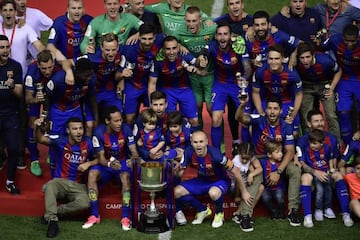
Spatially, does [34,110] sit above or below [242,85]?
below

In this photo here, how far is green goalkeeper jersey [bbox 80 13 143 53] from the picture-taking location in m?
9.96

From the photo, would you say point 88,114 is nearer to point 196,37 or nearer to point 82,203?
point 82,203

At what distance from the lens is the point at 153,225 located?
916 centimetres

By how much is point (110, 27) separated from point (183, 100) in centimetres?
125

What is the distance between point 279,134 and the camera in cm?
973

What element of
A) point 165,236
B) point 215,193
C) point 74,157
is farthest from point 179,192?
point 74,157

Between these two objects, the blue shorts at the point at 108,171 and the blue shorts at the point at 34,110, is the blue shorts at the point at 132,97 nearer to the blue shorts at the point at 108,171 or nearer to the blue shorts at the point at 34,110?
the blue shorts at the point at 108,171

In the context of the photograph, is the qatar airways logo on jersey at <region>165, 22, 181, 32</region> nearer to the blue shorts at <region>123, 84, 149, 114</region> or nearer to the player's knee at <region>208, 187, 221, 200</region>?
the blue shorts at <region>123, 84, 149, 114</region>

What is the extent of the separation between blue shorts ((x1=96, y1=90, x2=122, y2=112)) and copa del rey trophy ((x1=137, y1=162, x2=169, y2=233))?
1312 millimetres

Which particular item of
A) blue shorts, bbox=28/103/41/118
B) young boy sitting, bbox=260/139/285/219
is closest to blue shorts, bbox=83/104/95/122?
blue shorts, bbox=28/103/41/118

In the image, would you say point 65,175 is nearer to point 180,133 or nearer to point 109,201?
point 109,201

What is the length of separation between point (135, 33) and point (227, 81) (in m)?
1.26

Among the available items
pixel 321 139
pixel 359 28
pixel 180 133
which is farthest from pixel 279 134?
pixel 359 28

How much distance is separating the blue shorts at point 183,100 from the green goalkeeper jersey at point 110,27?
859 millimetres
